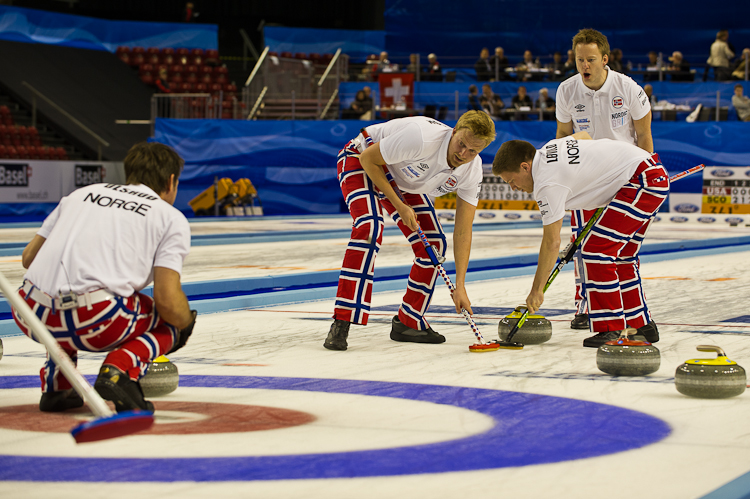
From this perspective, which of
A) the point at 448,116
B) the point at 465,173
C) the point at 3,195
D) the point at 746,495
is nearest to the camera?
the point at 746,495

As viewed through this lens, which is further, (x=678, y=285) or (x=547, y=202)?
(x=678, y=285)

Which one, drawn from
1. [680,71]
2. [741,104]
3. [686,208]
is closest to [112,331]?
[686,208]

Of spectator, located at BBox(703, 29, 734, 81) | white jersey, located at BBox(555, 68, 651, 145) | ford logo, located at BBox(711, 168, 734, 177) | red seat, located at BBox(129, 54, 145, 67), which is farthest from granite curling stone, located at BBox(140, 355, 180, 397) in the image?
red seat, located at BBox(129, 54, 145, 67)

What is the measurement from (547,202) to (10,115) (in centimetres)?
2157

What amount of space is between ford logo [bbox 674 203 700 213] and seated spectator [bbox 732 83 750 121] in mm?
2183

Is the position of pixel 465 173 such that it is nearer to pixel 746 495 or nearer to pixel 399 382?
pixel 399 382

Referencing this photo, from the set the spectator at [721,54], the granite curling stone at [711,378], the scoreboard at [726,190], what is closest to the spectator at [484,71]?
the spectator at [721,54]

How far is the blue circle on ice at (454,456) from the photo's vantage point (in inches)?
96.8

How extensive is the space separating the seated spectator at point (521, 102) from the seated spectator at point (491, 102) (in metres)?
0.33

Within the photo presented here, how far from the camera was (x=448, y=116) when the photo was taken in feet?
71.9

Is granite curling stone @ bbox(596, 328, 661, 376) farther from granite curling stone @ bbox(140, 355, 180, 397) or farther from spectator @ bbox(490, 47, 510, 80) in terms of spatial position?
spectator @ bbox(490, 47, 510, 80)

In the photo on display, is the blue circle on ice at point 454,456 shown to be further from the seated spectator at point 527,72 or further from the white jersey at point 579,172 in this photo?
the seated spectator at point 527,72

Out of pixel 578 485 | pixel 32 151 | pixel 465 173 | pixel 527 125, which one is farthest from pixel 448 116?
pixel 578 485

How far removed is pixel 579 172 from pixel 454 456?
244 cm
